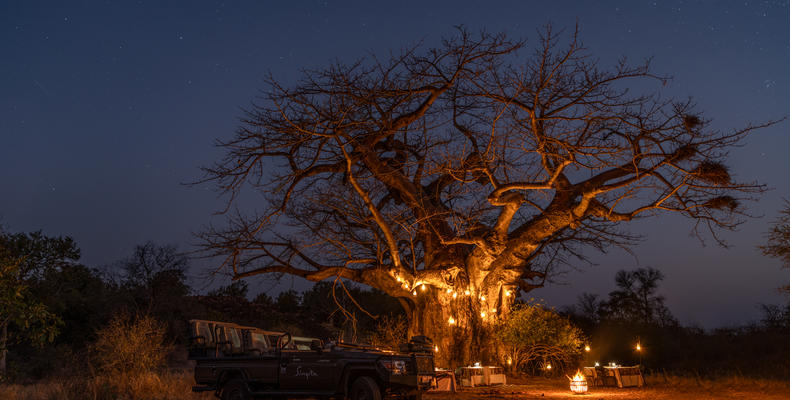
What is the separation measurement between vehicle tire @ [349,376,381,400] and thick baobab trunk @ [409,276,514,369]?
29.6 ft

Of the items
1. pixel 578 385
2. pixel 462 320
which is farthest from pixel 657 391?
pixel 462 320

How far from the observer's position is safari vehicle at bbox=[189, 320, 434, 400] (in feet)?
29.6

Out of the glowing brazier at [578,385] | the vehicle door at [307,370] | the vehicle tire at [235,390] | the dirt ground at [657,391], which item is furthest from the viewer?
the glowing brazier at [578,385]

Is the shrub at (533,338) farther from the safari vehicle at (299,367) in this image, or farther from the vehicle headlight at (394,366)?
the vehicle headlight at (394,366)

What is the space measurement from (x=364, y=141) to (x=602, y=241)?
28.1 feet

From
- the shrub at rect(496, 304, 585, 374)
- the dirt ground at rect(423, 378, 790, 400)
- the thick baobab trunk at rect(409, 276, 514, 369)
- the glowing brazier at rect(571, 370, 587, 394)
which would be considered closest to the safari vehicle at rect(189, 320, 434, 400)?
the dirt ground at rect(423, 378, 790, 400)

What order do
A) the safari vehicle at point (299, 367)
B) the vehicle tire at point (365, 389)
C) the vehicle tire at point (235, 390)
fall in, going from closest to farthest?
the vehicle tire at point (365, 389), the safari vehicle at point (299, 367), the vehicle tire at point (235, 390)

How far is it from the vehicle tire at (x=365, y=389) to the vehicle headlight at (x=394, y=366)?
1.07 ft

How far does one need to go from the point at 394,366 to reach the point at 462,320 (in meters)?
9.49

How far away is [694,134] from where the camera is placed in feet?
49.6

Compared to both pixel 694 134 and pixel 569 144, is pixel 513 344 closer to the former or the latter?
pixel 569 144

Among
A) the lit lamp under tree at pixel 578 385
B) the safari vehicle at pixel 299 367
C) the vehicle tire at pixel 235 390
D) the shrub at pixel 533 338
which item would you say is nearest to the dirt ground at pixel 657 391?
the lit lamp under tree at pixel 578 385

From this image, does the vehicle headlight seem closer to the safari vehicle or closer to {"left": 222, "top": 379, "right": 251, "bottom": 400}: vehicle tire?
the safari vehicle

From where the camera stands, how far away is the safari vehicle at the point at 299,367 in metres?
9.02
